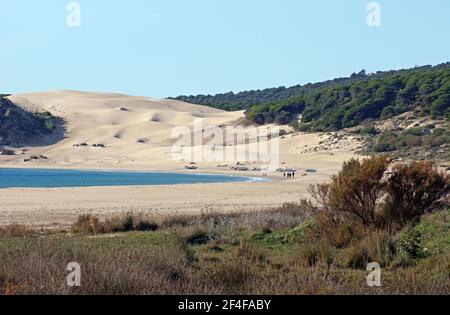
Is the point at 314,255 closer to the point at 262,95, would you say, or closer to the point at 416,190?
the point at 416,190

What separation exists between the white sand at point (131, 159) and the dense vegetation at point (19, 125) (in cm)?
315

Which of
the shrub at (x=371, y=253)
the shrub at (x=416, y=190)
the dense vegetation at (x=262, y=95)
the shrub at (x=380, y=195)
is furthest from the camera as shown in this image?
the dense vegetation at (x=262, y=95)

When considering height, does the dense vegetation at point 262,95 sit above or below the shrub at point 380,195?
above

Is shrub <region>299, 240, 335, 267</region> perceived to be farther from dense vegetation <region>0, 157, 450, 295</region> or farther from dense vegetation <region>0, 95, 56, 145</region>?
dense vegetation <region>0, 95, 56, 145</region>

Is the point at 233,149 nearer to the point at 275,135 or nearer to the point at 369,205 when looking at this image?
the point at 275,135

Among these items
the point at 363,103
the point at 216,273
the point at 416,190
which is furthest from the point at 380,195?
the point at 363,103

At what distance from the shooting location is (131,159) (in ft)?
258

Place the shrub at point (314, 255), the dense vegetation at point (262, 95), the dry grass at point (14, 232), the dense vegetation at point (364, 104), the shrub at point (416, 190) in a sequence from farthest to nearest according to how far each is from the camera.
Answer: the dense vegetation at point (262, 95), the dense vegetation at point (364, 104), the dry grass at point (14, 232), the shrub at point (416, 190), the shrub at point (314, 255)

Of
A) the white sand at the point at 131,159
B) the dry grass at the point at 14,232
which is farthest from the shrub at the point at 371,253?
the white sand at the point at 131,159

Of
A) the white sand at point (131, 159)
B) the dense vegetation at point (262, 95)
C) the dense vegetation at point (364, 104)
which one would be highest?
the dense vegetation at point (262, 95)

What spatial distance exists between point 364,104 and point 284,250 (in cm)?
6710

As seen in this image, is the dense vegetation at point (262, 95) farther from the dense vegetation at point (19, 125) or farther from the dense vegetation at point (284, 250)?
the dense vegetation at point (284, 250)

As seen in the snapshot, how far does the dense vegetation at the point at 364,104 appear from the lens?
74.9 m
